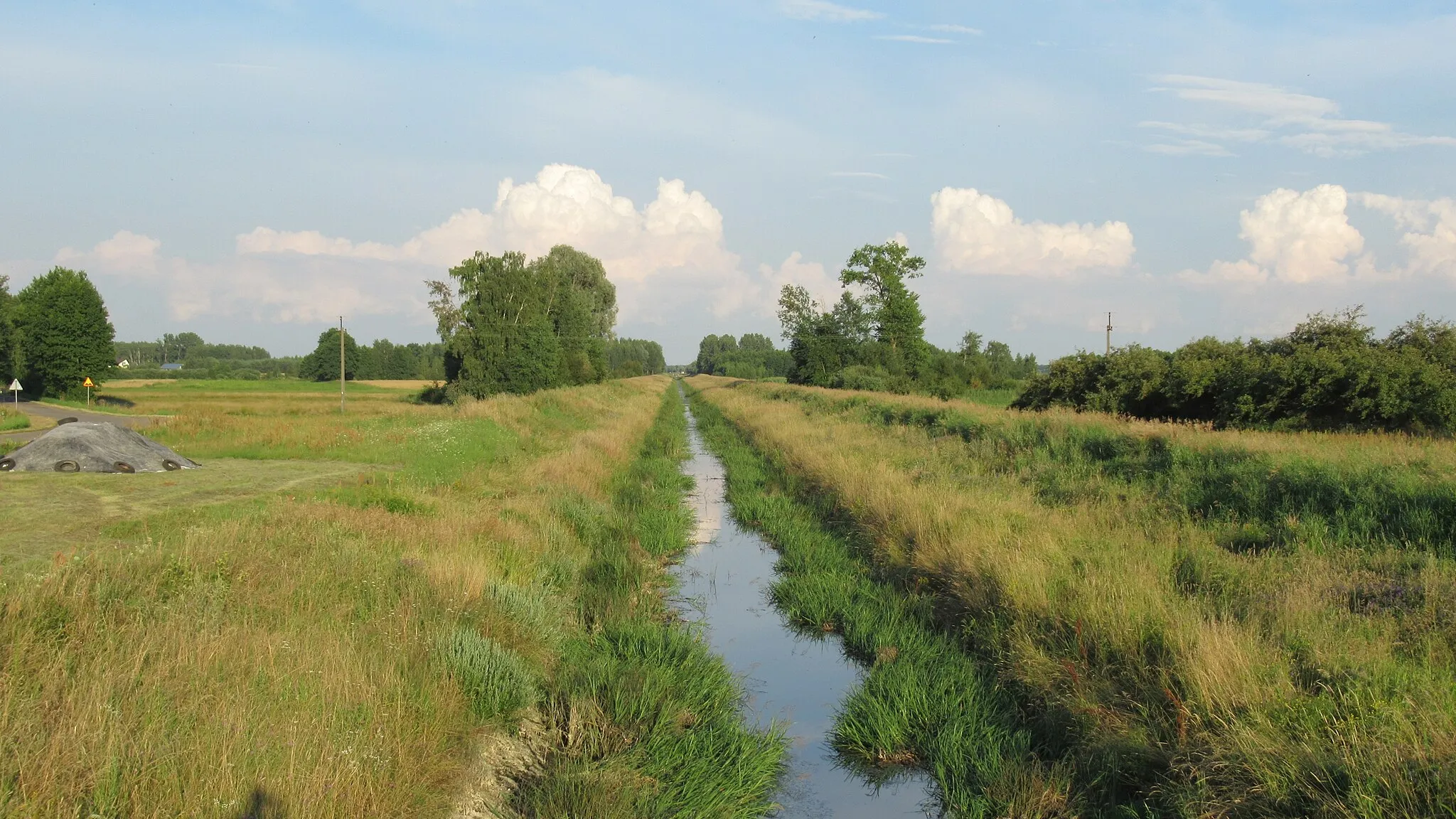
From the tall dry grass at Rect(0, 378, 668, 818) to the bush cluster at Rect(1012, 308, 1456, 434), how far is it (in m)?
15.1

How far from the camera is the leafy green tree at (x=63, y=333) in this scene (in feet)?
161

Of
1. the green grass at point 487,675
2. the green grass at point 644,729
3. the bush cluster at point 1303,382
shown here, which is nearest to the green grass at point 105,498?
the green grass at point 487,675

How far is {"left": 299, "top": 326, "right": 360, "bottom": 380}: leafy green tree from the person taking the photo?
103 meters

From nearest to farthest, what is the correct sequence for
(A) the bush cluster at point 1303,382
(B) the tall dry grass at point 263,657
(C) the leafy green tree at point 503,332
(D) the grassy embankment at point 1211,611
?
(B) the tall dry grass at point 263,657 → (D) the grassy embankment at point 1211,611 → (A) the bush cluster at point 1303,382 → (C) the leafy green tree at point 503,332

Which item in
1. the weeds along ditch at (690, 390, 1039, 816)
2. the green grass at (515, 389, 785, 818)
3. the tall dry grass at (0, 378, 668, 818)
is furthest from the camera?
the weeds along ditch at (690, 390, 1039, 816)

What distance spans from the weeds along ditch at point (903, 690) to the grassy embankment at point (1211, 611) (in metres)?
0.16

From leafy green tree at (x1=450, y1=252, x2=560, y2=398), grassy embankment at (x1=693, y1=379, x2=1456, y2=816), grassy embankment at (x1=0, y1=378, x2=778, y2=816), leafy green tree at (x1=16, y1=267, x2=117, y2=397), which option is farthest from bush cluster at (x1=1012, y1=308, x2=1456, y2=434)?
leafy green tree at (x1=16, y1=267, x2=117, y2=397)

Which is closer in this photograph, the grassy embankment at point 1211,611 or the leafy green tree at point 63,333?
the grassy embankment at point 1211,611

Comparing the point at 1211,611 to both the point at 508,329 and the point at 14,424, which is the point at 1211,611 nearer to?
the point at 14,424

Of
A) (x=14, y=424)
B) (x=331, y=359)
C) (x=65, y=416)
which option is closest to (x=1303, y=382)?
(x=14, y=424)

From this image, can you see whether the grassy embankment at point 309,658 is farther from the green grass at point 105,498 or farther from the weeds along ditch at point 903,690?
the weeds along ditch at point 903,690

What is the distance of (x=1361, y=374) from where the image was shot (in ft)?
49.8

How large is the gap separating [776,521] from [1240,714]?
29.9ft

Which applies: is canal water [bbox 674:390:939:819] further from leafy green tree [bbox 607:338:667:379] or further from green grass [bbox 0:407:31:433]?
leafy green tree [bbox 607:338:667:379]
